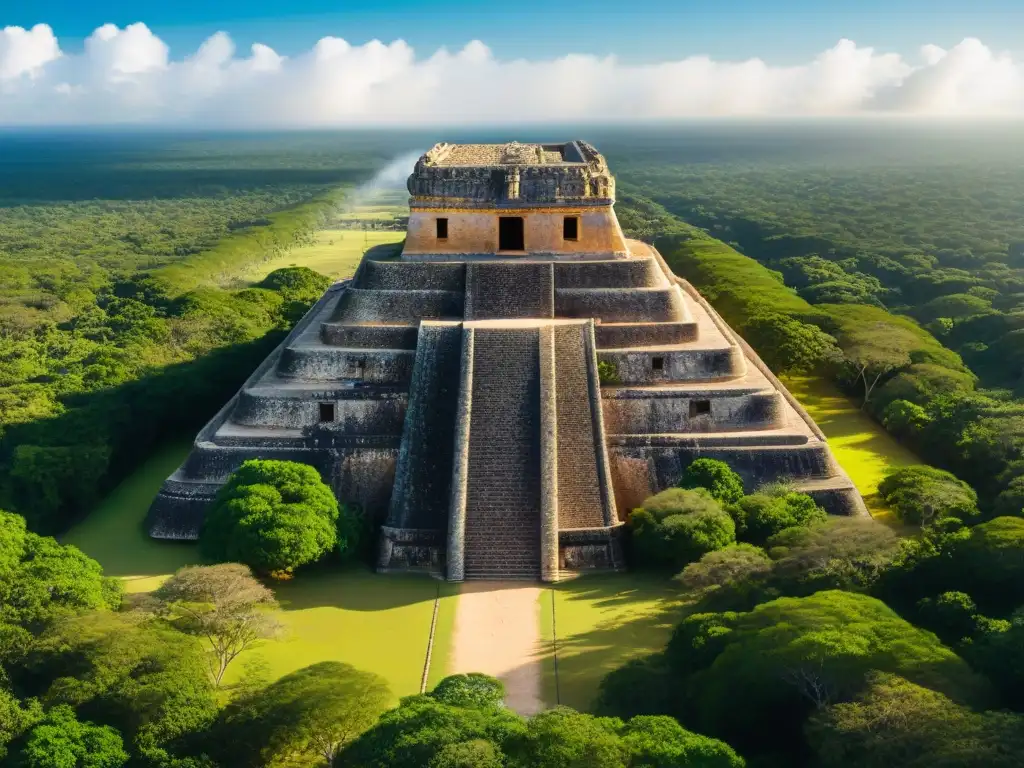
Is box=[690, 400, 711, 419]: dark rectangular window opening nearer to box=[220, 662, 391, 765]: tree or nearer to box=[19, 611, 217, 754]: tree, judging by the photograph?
box=[220, 662, 391, 765]: tree

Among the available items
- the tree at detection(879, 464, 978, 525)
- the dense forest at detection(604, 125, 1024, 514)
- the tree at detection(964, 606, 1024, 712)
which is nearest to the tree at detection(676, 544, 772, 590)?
the tree at detection(964, 606, 1024, 712)

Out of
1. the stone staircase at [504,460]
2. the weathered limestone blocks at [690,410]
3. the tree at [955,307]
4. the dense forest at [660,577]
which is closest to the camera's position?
the dense forest at [660,577]

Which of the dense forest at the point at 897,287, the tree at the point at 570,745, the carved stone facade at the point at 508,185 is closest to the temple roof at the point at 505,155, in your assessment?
the carved stone facade at the point at 508,185

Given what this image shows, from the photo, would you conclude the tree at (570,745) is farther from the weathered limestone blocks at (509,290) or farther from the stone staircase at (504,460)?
the weathered limestone blocks at (509,290)

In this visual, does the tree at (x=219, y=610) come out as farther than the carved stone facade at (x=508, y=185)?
No

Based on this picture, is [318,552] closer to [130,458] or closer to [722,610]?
[722,610]

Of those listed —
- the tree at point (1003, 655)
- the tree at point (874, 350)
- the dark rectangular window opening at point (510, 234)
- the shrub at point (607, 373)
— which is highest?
the dark rectangular window opening at point (510, 234)
